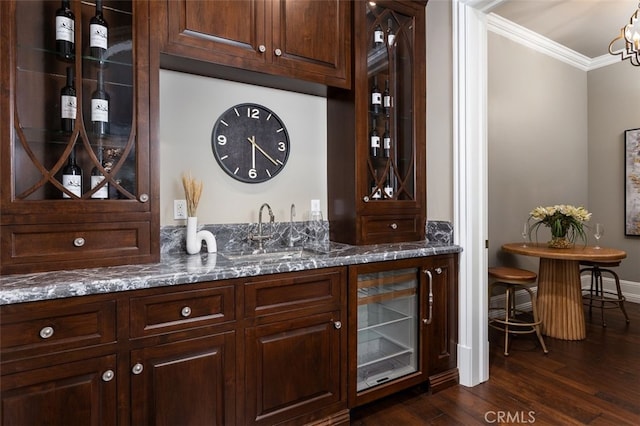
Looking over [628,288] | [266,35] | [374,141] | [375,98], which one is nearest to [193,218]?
[266,35]

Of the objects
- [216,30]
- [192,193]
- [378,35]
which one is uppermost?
[378,35]

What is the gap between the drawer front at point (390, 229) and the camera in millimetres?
2311

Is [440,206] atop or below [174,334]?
atop

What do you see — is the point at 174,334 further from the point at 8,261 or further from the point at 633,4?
the point at 633,4

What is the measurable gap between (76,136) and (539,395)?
2.90 metres

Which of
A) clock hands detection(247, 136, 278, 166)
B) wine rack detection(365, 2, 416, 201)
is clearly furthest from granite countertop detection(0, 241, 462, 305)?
clock hands detection(247, 136, 278, 166)

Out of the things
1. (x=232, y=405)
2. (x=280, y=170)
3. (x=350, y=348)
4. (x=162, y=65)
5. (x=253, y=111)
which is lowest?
(x=232, y=405)

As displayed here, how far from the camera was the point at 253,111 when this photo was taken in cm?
226

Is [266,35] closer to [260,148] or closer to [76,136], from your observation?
[260,148]

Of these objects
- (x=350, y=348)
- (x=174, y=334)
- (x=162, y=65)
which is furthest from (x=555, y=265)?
(x=162, y=65)

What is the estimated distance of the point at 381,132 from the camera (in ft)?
7.89

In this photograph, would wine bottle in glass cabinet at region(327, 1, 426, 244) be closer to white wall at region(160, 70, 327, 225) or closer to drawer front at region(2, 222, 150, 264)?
white wall at region(160, 70, 327, 225)

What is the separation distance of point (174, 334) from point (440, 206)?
186 cm

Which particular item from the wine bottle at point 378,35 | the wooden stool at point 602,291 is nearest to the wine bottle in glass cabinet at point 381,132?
the wine bottle at point 378,35
